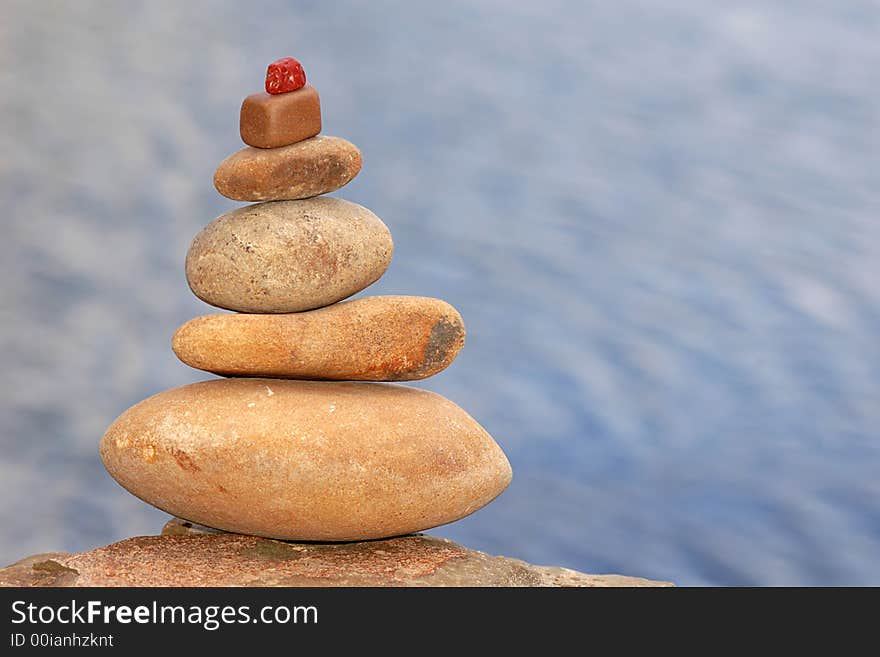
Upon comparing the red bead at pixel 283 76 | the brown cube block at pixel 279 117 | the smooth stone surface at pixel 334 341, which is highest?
the red bead at pixel 283 76

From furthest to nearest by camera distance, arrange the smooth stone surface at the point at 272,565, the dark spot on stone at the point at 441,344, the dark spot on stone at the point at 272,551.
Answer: the dark spot on stone at the point at 441,344 → the dark spot on stone at the point at 272,551 → the smooth stone surface at the point at 272,565

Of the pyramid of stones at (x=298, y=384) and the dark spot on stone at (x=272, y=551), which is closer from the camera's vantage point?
the pyramid of stones at (x=298, y=384)

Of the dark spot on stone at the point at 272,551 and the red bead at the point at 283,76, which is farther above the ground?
the red bead at the point at 283,76

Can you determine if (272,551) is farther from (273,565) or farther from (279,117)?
(279,117)

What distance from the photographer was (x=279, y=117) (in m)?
7.09

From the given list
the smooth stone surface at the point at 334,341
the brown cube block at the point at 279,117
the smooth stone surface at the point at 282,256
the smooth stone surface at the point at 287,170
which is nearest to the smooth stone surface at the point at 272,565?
the smooth stone surface at the point at 334,341

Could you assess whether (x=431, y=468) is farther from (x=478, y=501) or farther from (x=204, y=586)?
(x=204, y=586)

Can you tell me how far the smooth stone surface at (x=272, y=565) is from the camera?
6.64m

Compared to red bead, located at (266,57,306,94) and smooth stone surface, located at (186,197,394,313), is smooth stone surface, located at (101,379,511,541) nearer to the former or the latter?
smooth stone surface, located at (186,197,394,313)

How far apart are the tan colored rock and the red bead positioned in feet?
8.07

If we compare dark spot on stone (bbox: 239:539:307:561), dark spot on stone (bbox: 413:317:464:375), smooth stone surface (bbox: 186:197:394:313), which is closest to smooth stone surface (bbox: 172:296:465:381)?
dark spot on stone (bbox: 413:317:464:375)

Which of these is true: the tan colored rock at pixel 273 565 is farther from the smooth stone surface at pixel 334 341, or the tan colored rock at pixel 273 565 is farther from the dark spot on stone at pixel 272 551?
the smooth stone surface at pixel 334 341

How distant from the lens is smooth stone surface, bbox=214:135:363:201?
23.3 feet

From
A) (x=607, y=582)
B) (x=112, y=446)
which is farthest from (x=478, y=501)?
(x=112, y=446)
